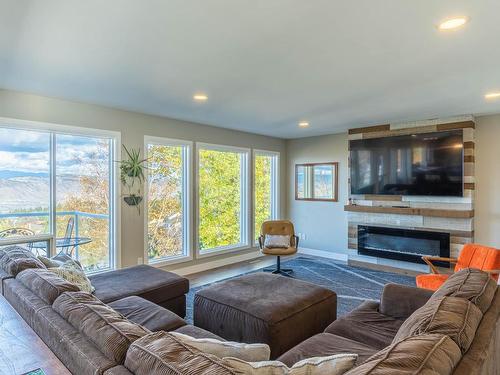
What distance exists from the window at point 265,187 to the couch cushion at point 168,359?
5393 millimetres

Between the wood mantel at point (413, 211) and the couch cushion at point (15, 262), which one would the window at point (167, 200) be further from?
the wood mantel at point (413, 211)

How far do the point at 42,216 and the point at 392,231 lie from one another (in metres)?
5.15

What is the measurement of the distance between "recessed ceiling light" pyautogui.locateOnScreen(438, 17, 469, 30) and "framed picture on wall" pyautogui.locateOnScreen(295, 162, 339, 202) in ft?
13.6

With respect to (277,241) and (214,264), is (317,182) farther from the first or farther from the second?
(214,264)

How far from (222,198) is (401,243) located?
3181 mm

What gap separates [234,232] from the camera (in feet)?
20.2

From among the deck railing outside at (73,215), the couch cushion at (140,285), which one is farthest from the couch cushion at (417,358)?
the deck railing outside at (73,215)

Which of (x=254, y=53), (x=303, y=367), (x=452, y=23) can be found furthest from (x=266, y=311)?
(x=452, y=23)

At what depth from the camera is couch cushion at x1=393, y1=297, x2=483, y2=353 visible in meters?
1.30

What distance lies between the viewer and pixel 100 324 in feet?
4.24

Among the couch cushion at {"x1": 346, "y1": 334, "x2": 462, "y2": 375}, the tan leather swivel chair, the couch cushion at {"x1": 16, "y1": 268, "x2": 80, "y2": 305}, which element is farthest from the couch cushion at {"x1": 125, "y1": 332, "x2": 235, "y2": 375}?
the tan leather swivel chair

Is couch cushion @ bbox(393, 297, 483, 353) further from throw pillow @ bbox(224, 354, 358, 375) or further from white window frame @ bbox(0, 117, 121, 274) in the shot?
white window frame @ bbox(0, 117, 121, 274)

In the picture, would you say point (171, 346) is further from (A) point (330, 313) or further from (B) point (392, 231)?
(B) point (392, 231)

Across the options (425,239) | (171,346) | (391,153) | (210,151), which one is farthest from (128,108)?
(425,239)
